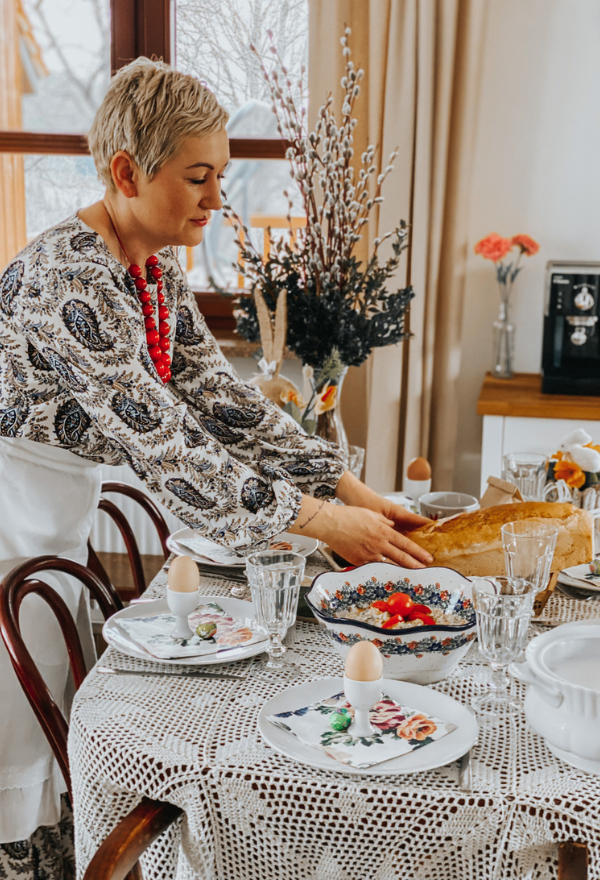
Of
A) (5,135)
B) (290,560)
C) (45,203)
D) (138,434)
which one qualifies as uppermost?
(5,135)

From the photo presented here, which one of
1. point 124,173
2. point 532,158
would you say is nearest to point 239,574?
point 124,173

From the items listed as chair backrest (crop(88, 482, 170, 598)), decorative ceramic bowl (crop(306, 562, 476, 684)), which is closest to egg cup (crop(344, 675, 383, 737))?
decorative ceramic bowl (crop(306, 562, 476, 684))

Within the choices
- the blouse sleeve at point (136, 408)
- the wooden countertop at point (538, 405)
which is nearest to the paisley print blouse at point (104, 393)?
the blouse sleeve at point (136, 408)

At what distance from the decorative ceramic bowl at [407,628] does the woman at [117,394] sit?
7 cm

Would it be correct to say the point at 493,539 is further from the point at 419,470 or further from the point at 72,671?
the point at 72,671

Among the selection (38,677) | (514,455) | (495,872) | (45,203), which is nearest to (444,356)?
(514,455)

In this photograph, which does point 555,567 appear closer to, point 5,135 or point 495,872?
point 495,872

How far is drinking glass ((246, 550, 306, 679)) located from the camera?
3.88ft

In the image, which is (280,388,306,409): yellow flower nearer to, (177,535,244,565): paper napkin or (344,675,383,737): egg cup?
(177,535,244,565): paper napkin

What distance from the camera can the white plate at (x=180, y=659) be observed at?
1.19 m

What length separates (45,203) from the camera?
336 centimetres

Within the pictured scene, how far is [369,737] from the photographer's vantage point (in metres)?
1.00

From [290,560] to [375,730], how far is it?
31cm

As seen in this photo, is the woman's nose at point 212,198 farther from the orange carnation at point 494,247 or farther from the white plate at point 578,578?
the orange carnation at point 494,247
